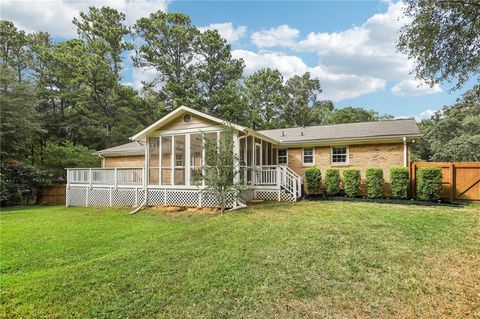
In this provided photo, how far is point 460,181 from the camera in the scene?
11.7 m

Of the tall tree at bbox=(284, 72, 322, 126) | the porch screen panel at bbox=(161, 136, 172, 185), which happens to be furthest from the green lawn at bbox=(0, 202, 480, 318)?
the tall tree at bbox=(284, 72, 322, 126)

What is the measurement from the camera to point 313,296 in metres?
4.23

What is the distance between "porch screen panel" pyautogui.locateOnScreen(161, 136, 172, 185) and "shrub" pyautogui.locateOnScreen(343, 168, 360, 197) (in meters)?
8.06

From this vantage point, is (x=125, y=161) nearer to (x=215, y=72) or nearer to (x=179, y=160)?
(x=179, y=160)

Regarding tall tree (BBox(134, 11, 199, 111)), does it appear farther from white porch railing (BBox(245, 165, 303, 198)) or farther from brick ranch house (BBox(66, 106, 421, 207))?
white porch railing (BBox(245, 165, 303, 198))

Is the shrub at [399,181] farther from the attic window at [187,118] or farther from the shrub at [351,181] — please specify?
the attic window at [187,118]

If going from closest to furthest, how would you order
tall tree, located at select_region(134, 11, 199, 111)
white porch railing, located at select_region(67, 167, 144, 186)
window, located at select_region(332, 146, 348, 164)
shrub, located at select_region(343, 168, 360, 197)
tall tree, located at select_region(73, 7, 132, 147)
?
shrub, located at select_region(343, 168, 360, 197)
window, located at select_region(332, 146, 348, 164)
white porch railing, located at select_region(67, 167, 144, 186)
tall tree, located at select_region(73, 7, 132, 147)
tall tree, located at select_region(134, 11, 199, 111)

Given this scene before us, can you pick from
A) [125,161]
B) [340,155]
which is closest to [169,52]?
[125,161]

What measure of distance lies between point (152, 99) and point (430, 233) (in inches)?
1031

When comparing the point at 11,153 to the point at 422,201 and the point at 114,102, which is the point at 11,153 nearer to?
the point at 114,102

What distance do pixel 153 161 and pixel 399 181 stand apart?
10971 mm

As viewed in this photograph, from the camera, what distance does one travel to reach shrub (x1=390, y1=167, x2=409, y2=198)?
11898mm

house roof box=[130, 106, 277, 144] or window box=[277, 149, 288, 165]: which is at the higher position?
house roof box=[130, 106, 277, 144]

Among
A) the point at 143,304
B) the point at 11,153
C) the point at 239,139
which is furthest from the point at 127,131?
the point at 143,304
